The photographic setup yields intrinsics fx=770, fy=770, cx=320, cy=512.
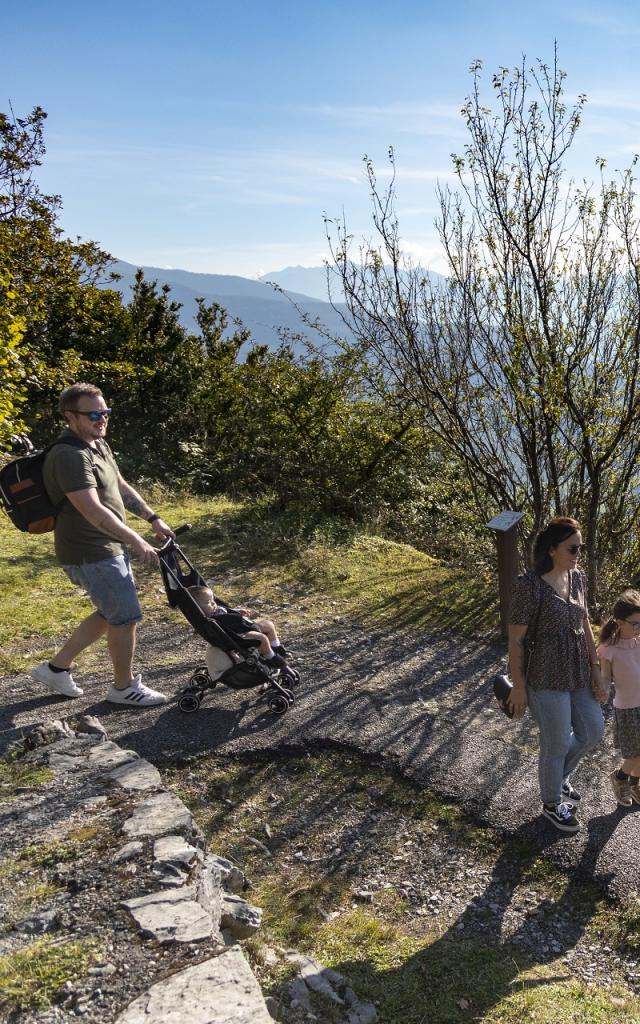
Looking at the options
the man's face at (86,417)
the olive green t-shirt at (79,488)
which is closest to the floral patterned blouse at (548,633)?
the olive green t-shirt at (79,488)

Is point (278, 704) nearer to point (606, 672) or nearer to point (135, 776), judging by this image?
point (135, 776)

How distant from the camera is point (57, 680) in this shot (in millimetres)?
5395

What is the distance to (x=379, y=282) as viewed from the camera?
829cm

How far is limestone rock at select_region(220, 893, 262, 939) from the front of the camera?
3164 mm

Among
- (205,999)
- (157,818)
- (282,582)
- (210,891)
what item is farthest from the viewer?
(282,582)

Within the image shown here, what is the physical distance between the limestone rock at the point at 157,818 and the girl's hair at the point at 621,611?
2.43 m

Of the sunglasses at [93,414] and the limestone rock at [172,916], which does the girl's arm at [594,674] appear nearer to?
the limestone rock at [172,916]

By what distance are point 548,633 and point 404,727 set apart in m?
1.71

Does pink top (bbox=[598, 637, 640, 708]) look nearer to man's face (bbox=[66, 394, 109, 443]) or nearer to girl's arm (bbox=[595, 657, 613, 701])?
girl's arm (bbox=[595, 657, 613, 701])

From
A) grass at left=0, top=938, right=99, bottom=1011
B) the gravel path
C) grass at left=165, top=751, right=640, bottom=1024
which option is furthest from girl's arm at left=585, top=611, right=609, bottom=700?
grass at left=0, top=938, right=99, bottom=1011

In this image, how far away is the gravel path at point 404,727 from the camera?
4168 mm

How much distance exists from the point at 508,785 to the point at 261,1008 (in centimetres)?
245

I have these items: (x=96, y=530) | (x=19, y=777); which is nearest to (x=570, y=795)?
(x=19, y=777)

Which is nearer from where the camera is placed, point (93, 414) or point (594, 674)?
point (594, 674)
